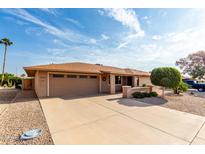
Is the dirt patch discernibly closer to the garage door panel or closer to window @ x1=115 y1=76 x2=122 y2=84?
the garage door panel

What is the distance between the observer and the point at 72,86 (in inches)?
477

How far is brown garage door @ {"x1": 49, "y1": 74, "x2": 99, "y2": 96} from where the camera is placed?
11203 mm

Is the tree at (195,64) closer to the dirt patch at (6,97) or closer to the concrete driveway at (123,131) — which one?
the concrete driveway at (123,131)

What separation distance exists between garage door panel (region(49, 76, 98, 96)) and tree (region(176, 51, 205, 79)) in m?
25.2

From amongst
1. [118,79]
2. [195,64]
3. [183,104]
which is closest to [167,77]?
[183,104]

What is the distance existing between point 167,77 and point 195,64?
72.8 feet

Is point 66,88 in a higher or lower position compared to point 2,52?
lower

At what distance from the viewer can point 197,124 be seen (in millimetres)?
4996

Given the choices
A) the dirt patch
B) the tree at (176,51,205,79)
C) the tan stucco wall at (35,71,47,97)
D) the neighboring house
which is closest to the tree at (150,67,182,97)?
the neighboring house

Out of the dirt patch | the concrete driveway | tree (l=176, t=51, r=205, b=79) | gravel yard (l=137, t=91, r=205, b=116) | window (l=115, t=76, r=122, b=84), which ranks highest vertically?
tree (l=176, t=51, r=205, b=79)

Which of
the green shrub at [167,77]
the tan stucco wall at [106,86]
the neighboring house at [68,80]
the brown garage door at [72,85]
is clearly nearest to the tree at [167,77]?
the green shrub at [167,77]

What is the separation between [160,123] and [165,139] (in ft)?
4.75
